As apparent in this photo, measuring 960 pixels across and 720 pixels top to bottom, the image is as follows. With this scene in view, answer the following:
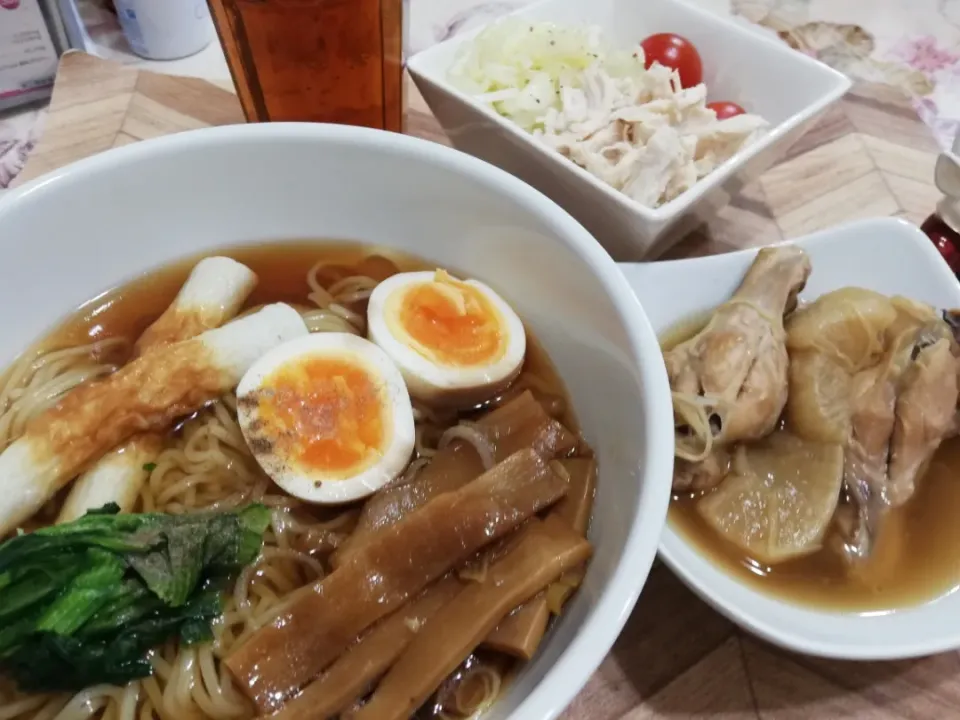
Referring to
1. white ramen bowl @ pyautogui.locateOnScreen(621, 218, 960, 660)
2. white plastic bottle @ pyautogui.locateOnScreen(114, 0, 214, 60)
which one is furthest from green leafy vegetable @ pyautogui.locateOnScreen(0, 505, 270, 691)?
white plastic bottle @ pyautogui.locateOnScreen(114, 0, 214, 60)

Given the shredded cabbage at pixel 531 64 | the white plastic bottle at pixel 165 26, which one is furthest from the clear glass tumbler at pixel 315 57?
the white plastic bottle at pixel 165 26

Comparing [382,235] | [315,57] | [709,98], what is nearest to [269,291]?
[382,235]

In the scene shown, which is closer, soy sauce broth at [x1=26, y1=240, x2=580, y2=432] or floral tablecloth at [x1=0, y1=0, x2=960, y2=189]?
soy sauce broth at [x1=26, y1=240, x2=580, y2=432]

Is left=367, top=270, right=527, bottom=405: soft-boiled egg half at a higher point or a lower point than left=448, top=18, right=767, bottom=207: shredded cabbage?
lower

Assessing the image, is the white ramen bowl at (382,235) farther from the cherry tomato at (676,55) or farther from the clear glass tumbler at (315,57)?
the cherry tomato at (676,55)

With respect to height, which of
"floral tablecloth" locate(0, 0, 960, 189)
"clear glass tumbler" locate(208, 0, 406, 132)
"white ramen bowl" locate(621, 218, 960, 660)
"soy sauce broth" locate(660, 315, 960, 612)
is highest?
"clear glass tumbler" locate(208, 0, 406, 132)

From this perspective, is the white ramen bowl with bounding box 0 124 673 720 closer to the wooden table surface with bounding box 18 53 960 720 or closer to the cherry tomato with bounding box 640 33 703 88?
the wooden table surface with bounding box 18 53 960 720
